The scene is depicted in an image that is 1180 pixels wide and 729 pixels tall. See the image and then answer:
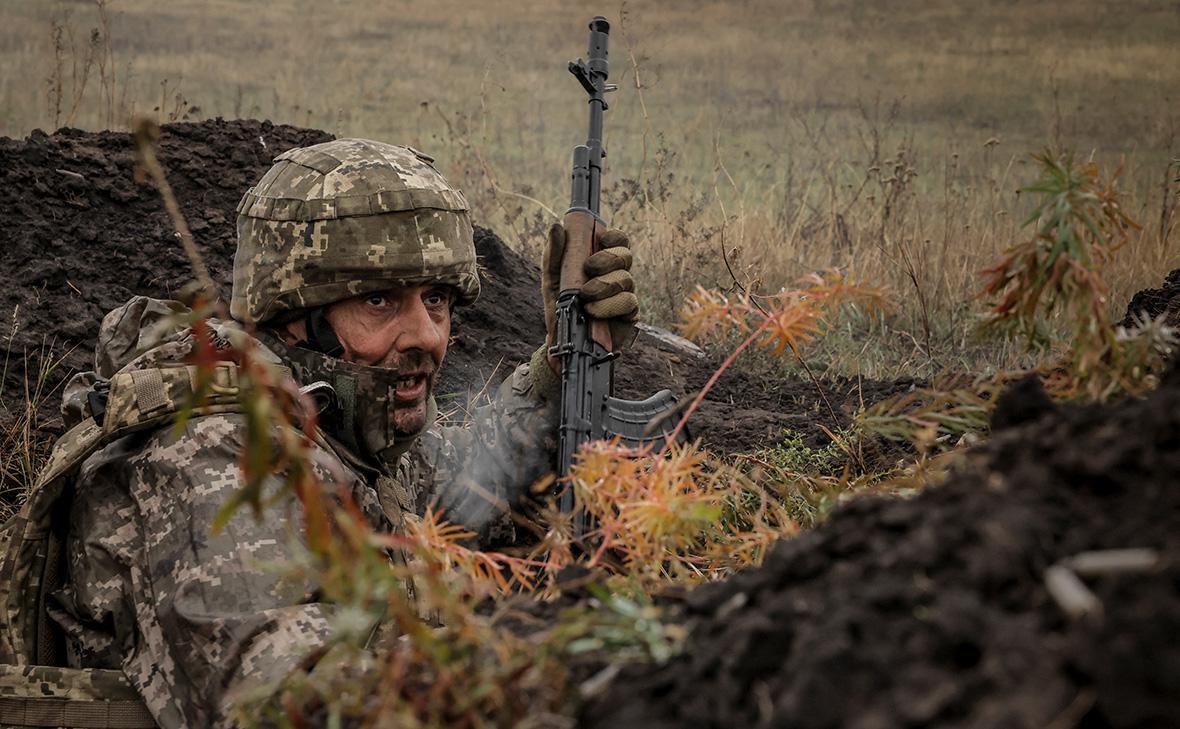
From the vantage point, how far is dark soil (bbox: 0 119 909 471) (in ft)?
16.6

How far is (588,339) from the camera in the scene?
3.28 m

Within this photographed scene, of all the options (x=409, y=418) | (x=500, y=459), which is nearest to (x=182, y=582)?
(x=409, y=418)

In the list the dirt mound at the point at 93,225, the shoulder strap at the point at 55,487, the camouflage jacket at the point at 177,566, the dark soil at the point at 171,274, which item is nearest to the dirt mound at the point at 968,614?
the camouflage jacket at the point at 177,566

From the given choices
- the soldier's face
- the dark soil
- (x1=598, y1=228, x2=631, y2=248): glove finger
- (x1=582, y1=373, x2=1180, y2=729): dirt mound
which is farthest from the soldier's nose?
the dark soil

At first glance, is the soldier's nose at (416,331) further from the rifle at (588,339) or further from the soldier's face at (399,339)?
the rifle at (588,339)

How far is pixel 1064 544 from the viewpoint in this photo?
0.92m

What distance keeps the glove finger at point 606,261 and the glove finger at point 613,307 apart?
0.32 ft

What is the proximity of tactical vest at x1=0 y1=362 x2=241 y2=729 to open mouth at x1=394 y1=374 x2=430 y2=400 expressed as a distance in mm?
557

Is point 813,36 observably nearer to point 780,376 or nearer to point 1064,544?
point 780,376

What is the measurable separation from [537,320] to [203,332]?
531cm

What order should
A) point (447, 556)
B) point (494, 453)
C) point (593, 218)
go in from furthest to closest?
point (494, 453) → point (593, 218) → point (447, 556)

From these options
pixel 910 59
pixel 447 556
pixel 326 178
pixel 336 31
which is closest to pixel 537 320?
pixel 326 178

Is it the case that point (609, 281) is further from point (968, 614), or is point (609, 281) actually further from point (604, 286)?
point (968, 614)

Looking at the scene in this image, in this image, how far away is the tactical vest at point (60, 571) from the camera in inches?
91.7
